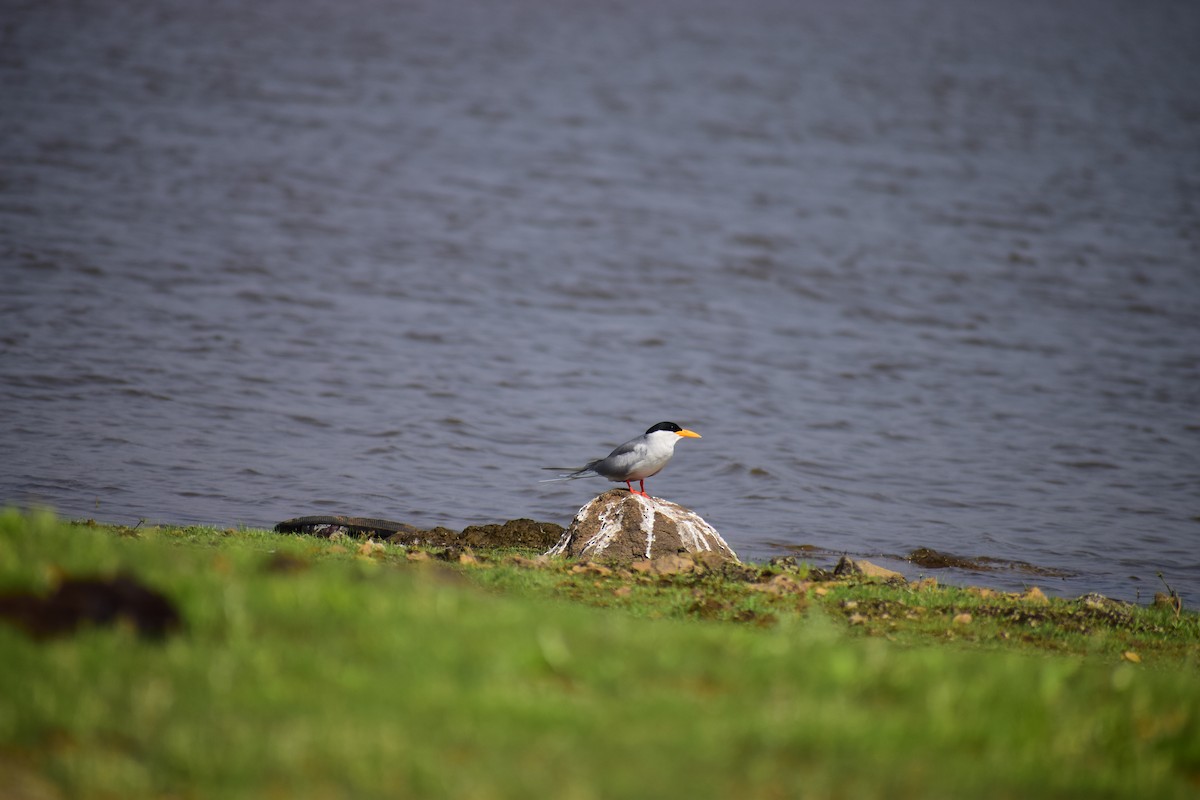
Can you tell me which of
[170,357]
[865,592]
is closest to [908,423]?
[865,592]

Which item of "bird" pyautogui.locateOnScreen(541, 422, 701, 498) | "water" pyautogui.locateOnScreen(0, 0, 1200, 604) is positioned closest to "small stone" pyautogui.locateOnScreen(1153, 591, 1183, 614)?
"water" pyautogui.locateOnScreen(0, 0, 1200, 604)

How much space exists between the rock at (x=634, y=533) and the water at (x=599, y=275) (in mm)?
3356

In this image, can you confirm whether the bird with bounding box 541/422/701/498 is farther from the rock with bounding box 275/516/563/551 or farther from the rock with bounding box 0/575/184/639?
the rock with bounding box 0/575/184/639

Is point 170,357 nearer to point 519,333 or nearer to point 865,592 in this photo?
point 519,333

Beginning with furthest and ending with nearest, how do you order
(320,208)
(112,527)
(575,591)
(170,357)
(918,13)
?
(918,13) → (320,208) → (170,357) → (112,527) → (575,591)

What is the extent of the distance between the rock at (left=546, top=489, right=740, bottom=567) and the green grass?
7.06 metres

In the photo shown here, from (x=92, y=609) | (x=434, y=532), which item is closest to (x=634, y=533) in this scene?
(x=434, y=532)

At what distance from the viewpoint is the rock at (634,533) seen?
50.8 feet

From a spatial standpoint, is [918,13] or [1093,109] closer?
[1093,109]

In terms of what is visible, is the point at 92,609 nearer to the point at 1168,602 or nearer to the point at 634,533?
the point at 634,533

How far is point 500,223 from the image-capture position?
44.4 metres

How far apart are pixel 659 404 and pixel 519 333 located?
6.35 meters

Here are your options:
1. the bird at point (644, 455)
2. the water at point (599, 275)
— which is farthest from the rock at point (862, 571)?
the water at point (599, 275)

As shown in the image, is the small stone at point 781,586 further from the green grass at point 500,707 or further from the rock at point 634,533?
the green grass at point 500,707
